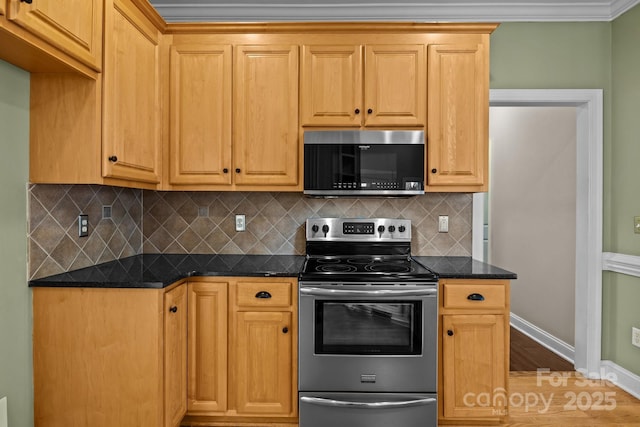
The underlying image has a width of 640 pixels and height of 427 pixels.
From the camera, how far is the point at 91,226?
2.30 meters

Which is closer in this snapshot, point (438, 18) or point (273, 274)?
point (273, 274)

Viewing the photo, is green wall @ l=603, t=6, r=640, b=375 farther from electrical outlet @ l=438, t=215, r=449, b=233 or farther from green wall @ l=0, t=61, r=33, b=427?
green wall @ l=0, t=61, r=33, b=427

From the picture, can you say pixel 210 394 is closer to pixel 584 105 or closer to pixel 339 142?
pixel 339 142

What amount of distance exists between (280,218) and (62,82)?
1.52 metres

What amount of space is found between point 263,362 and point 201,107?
1.60 metres

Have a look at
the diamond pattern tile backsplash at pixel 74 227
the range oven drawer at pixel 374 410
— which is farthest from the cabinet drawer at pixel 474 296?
the diamond pattern tile backsplash at pixel 74 227

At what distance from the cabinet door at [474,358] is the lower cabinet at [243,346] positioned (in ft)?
2.83

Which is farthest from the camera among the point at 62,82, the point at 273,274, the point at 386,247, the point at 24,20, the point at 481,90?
the point at 386,247

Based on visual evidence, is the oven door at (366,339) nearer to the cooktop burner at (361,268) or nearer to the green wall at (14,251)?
the cooktop burner at (361,268)

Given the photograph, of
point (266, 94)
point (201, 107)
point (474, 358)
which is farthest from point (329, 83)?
point (474, 358)

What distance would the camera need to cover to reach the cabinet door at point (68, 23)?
1.37 metres

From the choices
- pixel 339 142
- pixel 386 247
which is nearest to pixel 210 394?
pixel 386 247

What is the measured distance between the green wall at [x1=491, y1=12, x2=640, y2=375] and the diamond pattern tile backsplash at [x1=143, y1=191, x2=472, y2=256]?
1030mm

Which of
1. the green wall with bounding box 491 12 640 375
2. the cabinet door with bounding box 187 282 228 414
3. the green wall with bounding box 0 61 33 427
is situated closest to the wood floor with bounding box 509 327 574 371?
the green wall with bounding box 491 12 640 375
